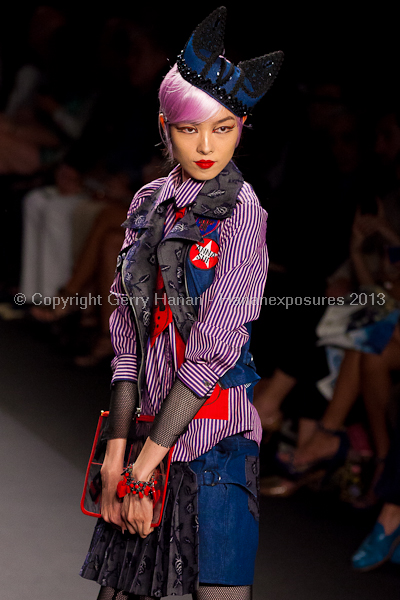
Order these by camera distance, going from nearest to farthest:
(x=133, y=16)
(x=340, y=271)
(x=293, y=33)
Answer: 1. (x=340, y=271)
2. (x=293, y=33)
3. (x=133, y=16)

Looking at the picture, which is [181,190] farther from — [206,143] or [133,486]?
[133,486]

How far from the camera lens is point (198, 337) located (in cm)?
131

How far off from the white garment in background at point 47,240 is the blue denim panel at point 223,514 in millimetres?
3230

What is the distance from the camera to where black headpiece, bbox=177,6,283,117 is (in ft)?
4.27

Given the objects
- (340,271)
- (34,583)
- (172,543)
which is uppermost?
(340,271)

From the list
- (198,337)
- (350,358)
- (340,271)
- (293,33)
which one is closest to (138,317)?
(198,337)

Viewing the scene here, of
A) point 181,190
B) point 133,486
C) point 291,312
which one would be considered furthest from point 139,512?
point 291,312

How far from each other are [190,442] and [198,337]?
0.63ft

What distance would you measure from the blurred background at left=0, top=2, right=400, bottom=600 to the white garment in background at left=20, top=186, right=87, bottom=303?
0.11 ft

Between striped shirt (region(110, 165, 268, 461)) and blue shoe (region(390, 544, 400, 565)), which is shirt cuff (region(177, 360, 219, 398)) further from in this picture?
blue shoe (region(390, 544, 400, 565))

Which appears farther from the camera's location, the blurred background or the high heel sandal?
the high heel sandal

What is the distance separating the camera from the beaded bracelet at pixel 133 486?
1.32m

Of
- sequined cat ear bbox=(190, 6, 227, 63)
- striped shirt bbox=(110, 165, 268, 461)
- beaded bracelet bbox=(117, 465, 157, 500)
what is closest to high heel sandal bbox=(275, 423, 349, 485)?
striped shirt bbox=(110, 165, 268, 461)

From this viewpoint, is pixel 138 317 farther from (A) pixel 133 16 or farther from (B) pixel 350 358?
(A) pixel 133 16
